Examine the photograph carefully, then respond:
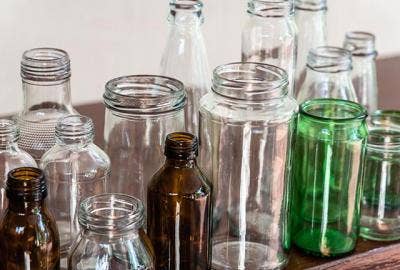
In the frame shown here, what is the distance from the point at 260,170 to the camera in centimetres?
79

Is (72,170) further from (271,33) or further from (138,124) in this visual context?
(271,33)

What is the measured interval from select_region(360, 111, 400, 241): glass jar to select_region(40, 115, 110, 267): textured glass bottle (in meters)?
0.29

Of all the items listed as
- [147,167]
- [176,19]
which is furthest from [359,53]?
[147,167]

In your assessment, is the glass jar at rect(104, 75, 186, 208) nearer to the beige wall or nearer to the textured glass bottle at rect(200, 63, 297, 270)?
the textured glass bottle at rect(200, 63, 297, 270)

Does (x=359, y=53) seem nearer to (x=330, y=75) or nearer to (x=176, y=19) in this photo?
(x=330, y=75)

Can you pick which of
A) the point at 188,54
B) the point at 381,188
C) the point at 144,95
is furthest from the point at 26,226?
the point at 381,188

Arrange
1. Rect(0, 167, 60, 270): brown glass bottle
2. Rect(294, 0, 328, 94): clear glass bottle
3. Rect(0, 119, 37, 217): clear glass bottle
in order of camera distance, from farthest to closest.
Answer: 1. Rect(294, 0, 328, 94): clear glass bottle
2. Rect(0, 119, 37, 217): clear glass bottle
3. Rect(0, 167, 60, 270): brown glass bottle

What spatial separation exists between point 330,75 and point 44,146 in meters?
0.34

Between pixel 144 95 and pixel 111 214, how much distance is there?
0.16 metres

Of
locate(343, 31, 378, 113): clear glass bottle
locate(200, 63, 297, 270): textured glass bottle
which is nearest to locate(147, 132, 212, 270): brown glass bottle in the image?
locate(200, 63, 297, 270): textured glass bottle

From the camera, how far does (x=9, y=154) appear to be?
0.75 m

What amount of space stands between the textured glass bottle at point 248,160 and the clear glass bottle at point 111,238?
0.13 meters

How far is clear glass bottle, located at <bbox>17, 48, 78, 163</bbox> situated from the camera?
0.83 m

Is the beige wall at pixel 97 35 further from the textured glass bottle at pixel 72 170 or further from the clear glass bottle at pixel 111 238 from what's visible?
the clear glass bottle at pixel 111 238
